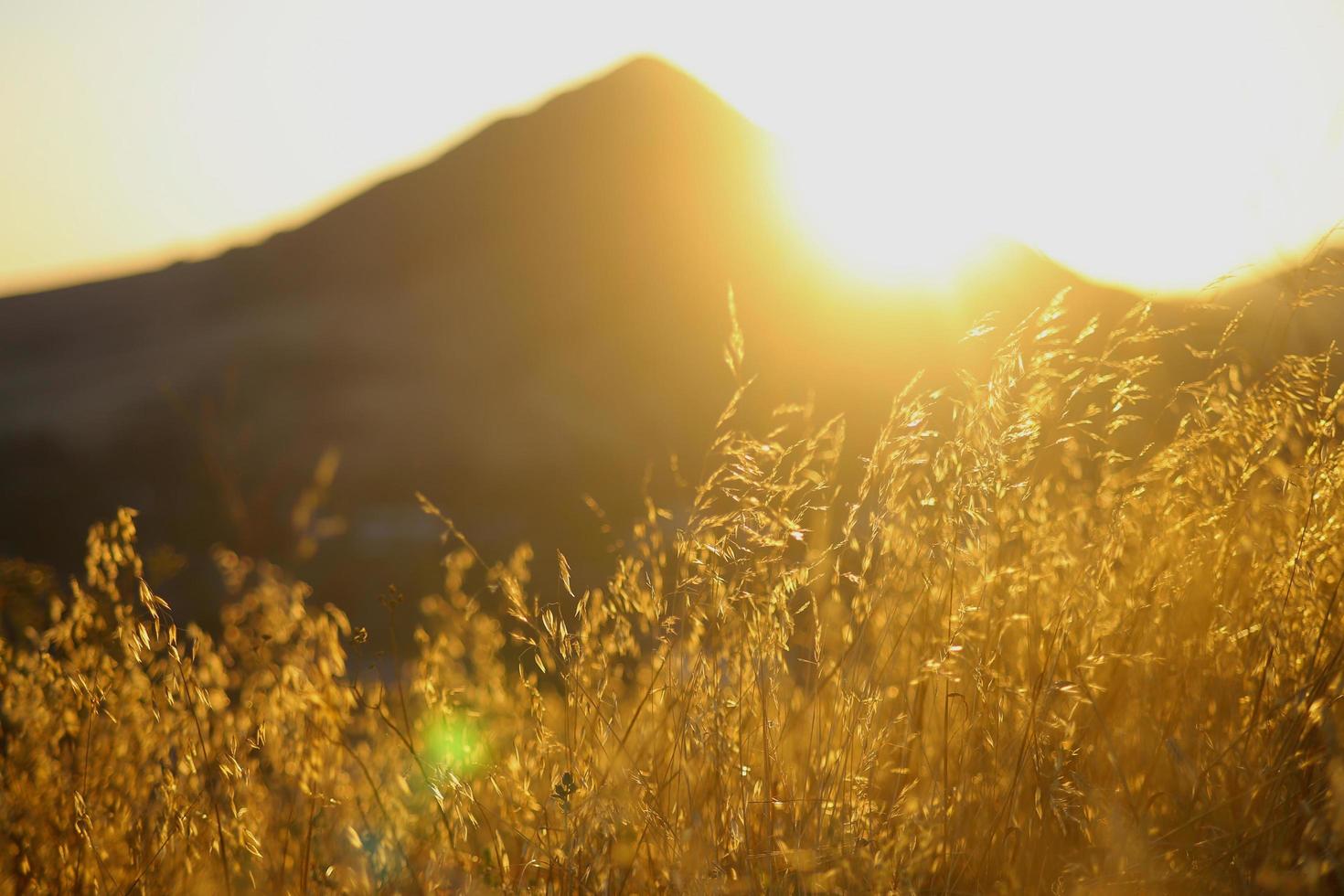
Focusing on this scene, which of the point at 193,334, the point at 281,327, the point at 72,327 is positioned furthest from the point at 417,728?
the point at 72,327

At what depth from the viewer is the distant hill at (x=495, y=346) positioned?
2409 centimetres

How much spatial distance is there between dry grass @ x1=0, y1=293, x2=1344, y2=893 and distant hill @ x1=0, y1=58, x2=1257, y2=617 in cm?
859

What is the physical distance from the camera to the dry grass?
1614 millimetres

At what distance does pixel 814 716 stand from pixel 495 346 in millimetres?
38716

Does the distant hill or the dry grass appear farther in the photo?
the distant hill

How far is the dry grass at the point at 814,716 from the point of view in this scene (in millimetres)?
1614

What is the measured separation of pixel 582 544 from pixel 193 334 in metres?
49.5

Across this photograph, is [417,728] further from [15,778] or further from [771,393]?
[771,393]

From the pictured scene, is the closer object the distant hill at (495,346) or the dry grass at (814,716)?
the dry grass at (814,716)

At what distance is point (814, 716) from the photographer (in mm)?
1786

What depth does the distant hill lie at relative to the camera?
79.0 ft

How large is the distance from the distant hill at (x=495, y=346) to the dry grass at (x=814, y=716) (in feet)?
28.2

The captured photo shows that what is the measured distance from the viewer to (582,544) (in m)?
17.0

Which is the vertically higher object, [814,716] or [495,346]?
[814,716]
